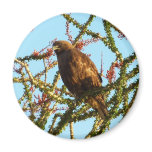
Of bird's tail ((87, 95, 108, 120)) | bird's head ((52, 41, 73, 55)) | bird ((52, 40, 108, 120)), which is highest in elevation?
bird's head ((52, 41, 73, 55))

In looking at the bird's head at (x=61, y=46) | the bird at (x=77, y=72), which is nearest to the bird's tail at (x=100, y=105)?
the bird at (x=77, y=72)

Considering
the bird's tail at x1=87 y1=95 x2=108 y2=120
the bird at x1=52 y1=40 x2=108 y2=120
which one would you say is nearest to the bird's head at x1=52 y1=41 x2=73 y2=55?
the bird at x1=52 y1=40 x2=108 y2=120

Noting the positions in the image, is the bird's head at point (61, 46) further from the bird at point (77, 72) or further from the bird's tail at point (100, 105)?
the bird's tail at point (100, 105)

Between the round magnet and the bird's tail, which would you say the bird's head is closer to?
the round magnet

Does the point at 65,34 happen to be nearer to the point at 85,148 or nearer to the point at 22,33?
the point at 22,33

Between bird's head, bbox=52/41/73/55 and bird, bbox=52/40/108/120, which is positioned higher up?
bird's head, bbox=52/41/73/55

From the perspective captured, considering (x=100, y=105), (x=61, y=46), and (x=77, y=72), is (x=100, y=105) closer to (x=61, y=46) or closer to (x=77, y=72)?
(x=77, y=72)
